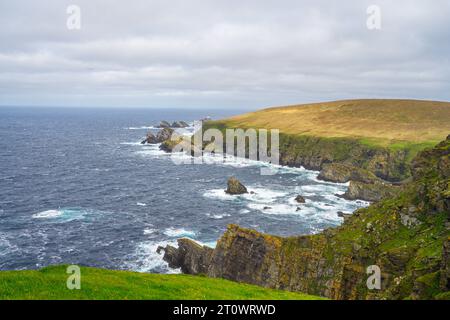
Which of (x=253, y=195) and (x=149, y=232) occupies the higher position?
(x=253, y=195)

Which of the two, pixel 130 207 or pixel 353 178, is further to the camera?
pixel 353 178

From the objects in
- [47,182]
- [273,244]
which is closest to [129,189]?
[47,182]

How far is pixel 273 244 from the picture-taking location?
53.4m

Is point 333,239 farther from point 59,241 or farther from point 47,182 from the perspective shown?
point 47,182

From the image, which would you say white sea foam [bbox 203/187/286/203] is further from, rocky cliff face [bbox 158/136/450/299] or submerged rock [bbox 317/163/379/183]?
rocky cliff face [bbox 158/136/450/299]

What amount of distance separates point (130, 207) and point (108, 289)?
81.1 m

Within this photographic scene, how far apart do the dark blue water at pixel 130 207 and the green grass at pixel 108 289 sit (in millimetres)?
39809

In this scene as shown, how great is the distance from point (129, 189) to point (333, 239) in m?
82.3

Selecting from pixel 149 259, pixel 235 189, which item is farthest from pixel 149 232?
pixel 235 189

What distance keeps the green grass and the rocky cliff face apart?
56.2 feet

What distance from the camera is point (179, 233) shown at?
80.9 meters

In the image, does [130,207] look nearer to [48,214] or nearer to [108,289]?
[48,214]

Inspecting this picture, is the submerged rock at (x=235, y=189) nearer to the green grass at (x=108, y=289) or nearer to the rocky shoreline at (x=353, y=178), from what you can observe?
the rocky shoreline at (x=353, y=178)
